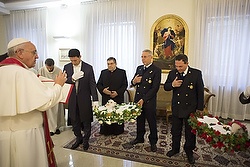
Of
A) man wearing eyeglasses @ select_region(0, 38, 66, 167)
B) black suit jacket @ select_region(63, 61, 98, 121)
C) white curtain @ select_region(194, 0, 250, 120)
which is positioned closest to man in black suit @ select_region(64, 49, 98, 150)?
black suit jacket @ select_region(63, 61, 98, 121)

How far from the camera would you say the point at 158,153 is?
314 cm

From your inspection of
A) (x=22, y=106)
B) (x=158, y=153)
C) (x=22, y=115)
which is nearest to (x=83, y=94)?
(x=22, y=115)

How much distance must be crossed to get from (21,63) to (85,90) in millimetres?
1494

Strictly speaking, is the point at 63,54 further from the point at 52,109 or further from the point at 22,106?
the point at 22,106

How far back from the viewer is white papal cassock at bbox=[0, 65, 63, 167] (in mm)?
1547

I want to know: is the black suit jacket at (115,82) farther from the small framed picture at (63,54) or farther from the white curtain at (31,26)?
the white curtain at (31,26)

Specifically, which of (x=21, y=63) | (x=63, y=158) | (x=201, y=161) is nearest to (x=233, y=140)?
(x=201, y=161)

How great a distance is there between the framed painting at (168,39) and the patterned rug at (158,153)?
8.43 feet

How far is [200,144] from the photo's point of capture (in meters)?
3.53

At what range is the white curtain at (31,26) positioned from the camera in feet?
21.9

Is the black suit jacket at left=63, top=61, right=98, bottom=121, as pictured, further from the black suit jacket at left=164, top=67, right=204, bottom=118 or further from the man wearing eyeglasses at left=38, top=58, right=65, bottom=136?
the black suit jacket at left=164, top=67, right=204, bottom=118

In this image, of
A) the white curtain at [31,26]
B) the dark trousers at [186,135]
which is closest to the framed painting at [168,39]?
the dark trousers at [186,135]

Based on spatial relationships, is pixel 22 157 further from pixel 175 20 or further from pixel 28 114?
pixel 175 20

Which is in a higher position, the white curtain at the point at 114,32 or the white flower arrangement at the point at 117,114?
the white curtain at the point at 114,32
